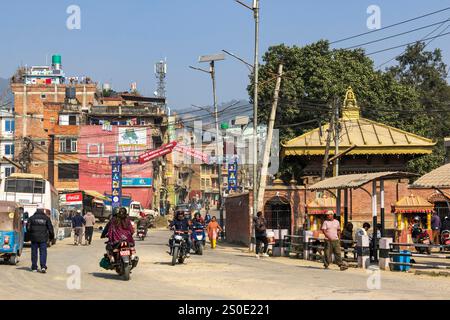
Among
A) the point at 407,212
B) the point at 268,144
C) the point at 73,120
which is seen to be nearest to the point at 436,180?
the point at 407,212

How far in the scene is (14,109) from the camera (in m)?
97.3

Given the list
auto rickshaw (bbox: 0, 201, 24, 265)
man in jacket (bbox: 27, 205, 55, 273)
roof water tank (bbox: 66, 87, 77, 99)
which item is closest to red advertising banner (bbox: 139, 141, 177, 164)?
roof water tank (bbox: 66, 87, 77, 99)

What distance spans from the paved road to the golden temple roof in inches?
609

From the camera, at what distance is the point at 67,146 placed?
88438 millimetres

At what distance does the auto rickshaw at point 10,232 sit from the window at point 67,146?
64.7 m

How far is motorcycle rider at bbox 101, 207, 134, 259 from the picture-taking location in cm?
1878

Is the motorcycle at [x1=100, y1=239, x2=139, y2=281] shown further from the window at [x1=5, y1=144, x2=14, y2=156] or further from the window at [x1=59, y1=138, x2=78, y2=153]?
the window at [x1=5, y1=144, x2=14, y2=156]

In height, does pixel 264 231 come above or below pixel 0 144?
below

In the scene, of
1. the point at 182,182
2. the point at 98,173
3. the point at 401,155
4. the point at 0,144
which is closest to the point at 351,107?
the point at 401,155

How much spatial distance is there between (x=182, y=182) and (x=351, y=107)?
330 ft

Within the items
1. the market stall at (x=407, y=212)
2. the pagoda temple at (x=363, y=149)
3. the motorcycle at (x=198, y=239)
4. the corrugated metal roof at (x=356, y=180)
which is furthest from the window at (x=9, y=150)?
the corrugated metal roof at (x=356, y=180)

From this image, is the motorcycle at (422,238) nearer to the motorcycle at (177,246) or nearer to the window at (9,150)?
the motorcycle at (177,246)

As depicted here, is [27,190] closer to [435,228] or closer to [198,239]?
[198,239]

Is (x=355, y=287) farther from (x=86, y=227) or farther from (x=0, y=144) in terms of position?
(x=0, y=144)
